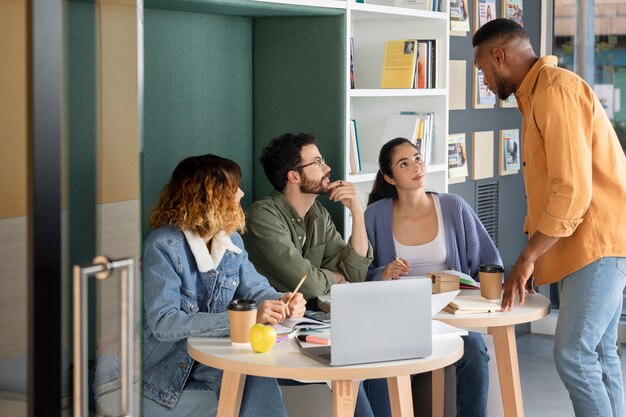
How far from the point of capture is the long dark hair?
3.94 metres

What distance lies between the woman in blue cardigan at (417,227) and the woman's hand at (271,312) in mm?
888

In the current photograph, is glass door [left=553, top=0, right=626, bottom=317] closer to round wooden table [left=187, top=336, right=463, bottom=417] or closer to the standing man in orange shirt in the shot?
the standing man in orange shirt

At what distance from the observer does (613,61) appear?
19.2ft

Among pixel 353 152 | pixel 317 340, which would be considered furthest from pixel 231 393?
pixel 353 152

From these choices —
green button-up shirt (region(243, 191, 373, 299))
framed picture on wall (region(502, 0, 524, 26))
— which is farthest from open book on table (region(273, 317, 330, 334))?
framed picture on wall (region(502, 0, 524, 26))

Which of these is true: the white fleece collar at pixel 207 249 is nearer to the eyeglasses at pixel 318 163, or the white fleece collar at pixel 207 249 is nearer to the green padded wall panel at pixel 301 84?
the eyeglasses at pixel 318 163

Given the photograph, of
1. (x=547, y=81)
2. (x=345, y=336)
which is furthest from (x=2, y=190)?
(x=547, y=81)

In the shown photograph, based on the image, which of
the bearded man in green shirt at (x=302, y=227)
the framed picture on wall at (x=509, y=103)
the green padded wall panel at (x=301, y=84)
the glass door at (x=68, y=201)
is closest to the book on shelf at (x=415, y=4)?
the green padded wall panel at (x=301, y=84)

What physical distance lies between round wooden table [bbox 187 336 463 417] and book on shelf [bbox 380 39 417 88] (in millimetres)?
1810

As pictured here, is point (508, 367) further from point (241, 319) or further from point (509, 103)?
point (509, 103)

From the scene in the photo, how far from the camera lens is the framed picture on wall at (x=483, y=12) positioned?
17.7 ft

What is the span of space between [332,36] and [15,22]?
2.32m

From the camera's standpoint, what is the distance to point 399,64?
4344 millimetres

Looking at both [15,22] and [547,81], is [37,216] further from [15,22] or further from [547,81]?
[547,81]
